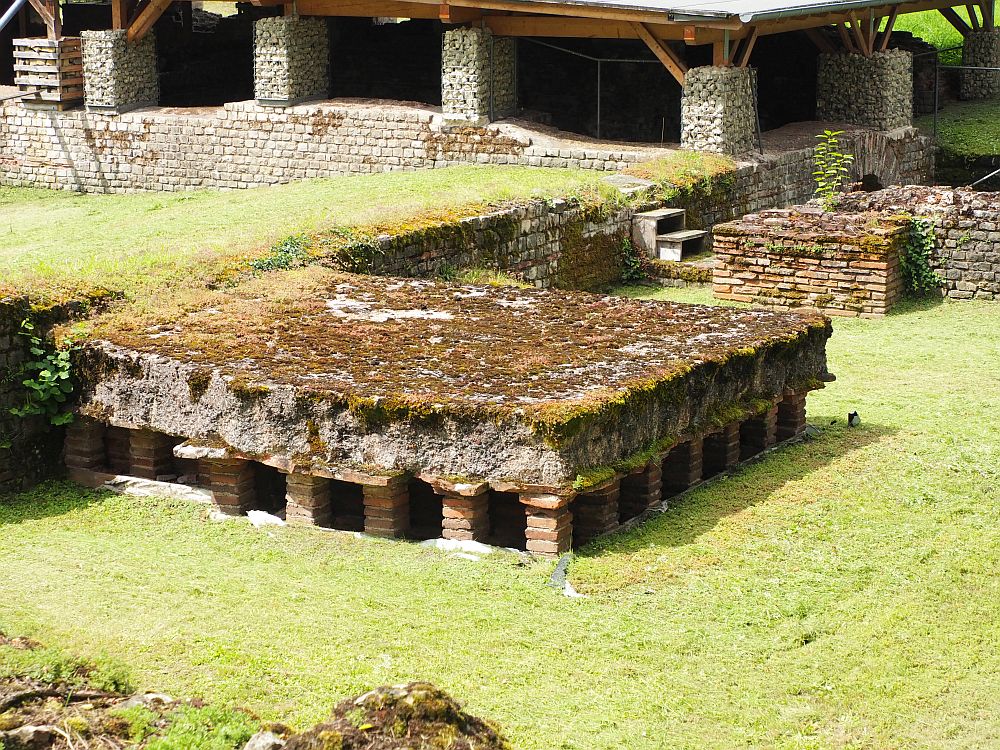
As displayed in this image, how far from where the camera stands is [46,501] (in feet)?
26.1

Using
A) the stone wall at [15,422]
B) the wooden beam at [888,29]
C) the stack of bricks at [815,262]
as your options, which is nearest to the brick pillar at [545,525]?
the stone wall at [15,422]

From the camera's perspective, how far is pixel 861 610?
626cm

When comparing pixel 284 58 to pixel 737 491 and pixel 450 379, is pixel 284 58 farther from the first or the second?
pixel 737 491

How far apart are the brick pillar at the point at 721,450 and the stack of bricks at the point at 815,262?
5397mm

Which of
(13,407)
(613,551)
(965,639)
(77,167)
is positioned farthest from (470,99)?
(965,639)

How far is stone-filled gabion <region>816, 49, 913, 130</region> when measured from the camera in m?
19.9

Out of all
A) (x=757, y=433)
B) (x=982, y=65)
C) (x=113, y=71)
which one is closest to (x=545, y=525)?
(x=757, y=433)

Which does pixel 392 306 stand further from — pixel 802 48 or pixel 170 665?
pixel 802 48

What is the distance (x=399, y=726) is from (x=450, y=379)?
317 cm

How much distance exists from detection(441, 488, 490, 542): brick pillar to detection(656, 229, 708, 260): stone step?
8278 millimetres

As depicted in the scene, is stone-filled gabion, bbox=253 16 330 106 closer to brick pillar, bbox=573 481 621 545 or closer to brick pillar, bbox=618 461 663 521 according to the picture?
brick pillar, bbox=618 461 663 521

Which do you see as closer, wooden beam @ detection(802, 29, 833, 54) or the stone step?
the stone step

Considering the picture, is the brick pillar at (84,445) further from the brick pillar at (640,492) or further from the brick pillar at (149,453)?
the brick pillar at (640,492)

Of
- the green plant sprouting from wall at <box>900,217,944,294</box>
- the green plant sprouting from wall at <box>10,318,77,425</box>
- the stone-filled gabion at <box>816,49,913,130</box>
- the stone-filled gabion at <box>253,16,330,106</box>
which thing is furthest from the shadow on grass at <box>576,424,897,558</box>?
the stone-filled gabion at <box>253,16,330,106</box>
